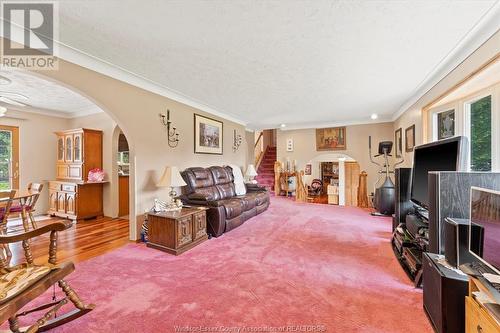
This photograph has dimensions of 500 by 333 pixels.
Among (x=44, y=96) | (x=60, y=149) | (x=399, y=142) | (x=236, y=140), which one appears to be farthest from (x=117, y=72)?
(x=399, y=142)

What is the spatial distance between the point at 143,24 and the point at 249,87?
1882 mm

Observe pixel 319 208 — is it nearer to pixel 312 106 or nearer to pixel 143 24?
pixel 312 106

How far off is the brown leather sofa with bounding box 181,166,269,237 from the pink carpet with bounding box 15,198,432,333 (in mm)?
323

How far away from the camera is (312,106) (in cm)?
473

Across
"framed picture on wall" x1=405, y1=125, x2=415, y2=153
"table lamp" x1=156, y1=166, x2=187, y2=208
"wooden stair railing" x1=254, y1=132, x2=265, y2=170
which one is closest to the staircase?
"wooden stair railing" x1=254, y1=132, x2=265, y2=170

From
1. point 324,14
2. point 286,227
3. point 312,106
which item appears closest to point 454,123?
point 312,106

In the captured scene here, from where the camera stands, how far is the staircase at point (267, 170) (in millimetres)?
8673

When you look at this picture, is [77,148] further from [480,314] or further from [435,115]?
[435,115]

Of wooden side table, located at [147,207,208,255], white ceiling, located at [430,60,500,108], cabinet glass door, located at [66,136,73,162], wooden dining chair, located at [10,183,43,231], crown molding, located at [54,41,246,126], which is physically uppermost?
crown molding, located at [54,41,246,126]

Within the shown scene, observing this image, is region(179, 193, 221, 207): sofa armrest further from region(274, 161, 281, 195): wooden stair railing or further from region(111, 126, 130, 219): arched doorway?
region(274, 161, 281, 195): wooden stair railing

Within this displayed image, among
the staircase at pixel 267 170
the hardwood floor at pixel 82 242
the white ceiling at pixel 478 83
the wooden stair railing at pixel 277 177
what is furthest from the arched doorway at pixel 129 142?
the staircase at pixel 267 170

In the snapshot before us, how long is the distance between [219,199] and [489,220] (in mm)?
3455
